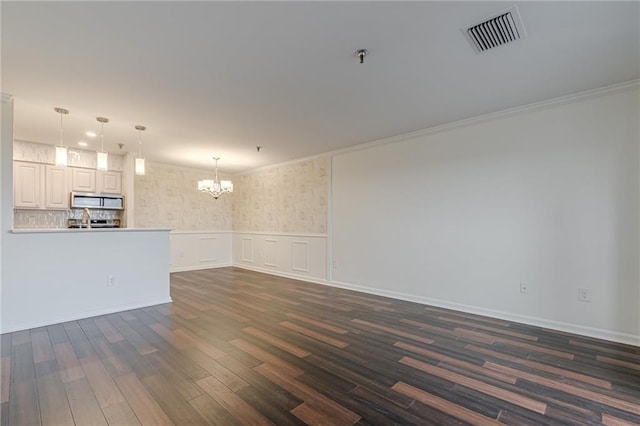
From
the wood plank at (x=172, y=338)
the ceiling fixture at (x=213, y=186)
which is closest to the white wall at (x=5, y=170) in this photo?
the wood plank at (x=172, y=338)

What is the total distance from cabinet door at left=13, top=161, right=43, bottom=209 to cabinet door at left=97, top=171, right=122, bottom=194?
2.88 ft

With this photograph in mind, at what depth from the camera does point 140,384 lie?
2.19 meters

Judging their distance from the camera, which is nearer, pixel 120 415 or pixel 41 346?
pixel 120 415

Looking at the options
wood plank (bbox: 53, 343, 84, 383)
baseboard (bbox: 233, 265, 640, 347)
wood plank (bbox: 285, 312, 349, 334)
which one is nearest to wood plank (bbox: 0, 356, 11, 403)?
wood plank (bbox: 53, 343, 84, 383)

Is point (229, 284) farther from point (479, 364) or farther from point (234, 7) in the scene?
point (234, 7)

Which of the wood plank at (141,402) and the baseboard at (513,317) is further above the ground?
the wood plank at (141,402)

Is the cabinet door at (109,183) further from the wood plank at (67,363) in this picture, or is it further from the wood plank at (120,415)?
the wood plank at (120,415)

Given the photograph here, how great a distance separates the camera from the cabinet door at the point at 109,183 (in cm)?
598

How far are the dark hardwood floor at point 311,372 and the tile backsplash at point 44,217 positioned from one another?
3079 millimetres

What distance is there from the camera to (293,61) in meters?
2.55

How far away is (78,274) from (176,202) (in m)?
3.64

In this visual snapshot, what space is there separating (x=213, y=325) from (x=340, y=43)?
3150 millimetres

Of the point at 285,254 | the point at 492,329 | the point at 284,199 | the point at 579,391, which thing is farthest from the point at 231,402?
the point at 284,199

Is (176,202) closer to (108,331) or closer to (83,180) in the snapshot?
(83,180)
